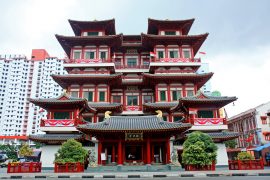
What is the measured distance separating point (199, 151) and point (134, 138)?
21.2 feet

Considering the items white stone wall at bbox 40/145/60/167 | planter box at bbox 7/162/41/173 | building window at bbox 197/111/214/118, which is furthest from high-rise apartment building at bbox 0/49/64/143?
building window at bbox 197/111/214/118

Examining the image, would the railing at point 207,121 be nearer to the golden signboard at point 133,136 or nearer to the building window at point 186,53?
the golden signboard at point 133,136

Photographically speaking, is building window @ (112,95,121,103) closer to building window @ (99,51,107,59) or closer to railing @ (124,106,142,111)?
railing @ (124,106,142,111)

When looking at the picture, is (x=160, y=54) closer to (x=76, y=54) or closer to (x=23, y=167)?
(x=76, y=54)

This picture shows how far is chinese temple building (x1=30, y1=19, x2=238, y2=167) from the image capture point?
24859mm

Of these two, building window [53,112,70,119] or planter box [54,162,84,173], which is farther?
building window [53,112,70,119]

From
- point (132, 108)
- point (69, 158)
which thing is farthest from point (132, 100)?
point (69, 158)

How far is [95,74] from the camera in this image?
3509 cm

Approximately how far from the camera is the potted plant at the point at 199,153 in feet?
70.4

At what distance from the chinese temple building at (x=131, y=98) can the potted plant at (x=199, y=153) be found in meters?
1.72

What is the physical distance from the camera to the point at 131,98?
3578cm

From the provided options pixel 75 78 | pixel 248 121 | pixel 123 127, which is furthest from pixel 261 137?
pixel 75 78

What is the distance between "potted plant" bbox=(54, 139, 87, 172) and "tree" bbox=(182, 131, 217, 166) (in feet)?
33.4

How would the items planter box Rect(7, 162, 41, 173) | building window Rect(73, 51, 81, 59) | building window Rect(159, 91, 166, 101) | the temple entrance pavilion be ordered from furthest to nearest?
1. building window Rect(73, 51, 81, 59)
2. building window Rect(159, 91, 166, 101)
3. the temple entrance pavilion
4. planter box Rect(7, 162, 41, 173)
